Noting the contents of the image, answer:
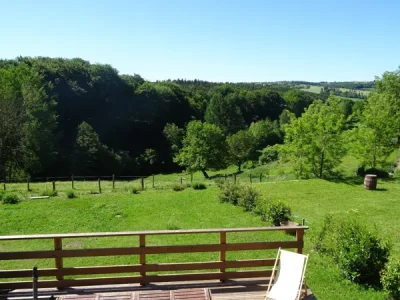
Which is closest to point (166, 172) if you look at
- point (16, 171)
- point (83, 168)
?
point (83, 168)

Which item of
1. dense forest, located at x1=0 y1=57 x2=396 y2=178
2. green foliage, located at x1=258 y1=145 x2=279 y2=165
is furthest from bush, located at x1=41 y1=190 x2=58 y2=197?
green foliage, located at x1=258 y1=145 x2=279 y2=165

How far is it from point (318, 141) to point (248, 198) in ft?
39.1

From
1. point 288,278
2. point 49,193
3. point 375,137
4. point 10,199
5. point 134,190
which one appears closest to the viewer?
point 288,278

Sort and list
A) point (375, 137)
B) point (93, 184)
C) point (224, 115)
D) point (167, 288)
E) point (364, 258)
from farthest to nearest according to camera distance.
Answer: point (224, 115)
point (93, 184)
point (375, 137)
point (364, 258)
point (167, 288)

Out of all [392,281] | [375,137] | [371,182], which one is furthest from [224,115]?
[392,281]

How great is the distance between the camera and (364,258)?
24.2ft

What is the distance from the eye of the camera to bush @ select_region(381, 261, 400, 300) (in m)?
6.38

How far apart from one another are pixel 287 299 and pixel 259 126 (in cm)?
6371

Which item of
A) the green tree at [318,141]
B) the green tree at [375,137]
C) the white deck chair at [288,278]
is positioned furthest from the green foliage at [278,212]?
the green tree at [375,137]

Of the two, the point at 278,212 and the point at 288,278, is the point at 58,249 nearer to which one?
the point at 288,278

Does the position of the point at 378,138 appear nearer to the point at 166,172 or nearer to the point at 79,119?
the point at 166,172

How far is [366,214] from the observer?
15.0 meters

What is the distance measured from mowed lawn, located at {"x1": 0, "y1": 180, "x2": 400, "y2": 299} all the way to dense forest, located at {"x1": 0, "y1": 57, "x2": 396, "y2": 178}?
1046 cm

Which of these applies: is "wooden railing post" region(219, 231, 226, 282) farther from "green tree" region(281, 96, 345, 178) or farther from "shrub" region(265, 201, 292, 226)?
"green tree" region(281, 96, 345, 178)
